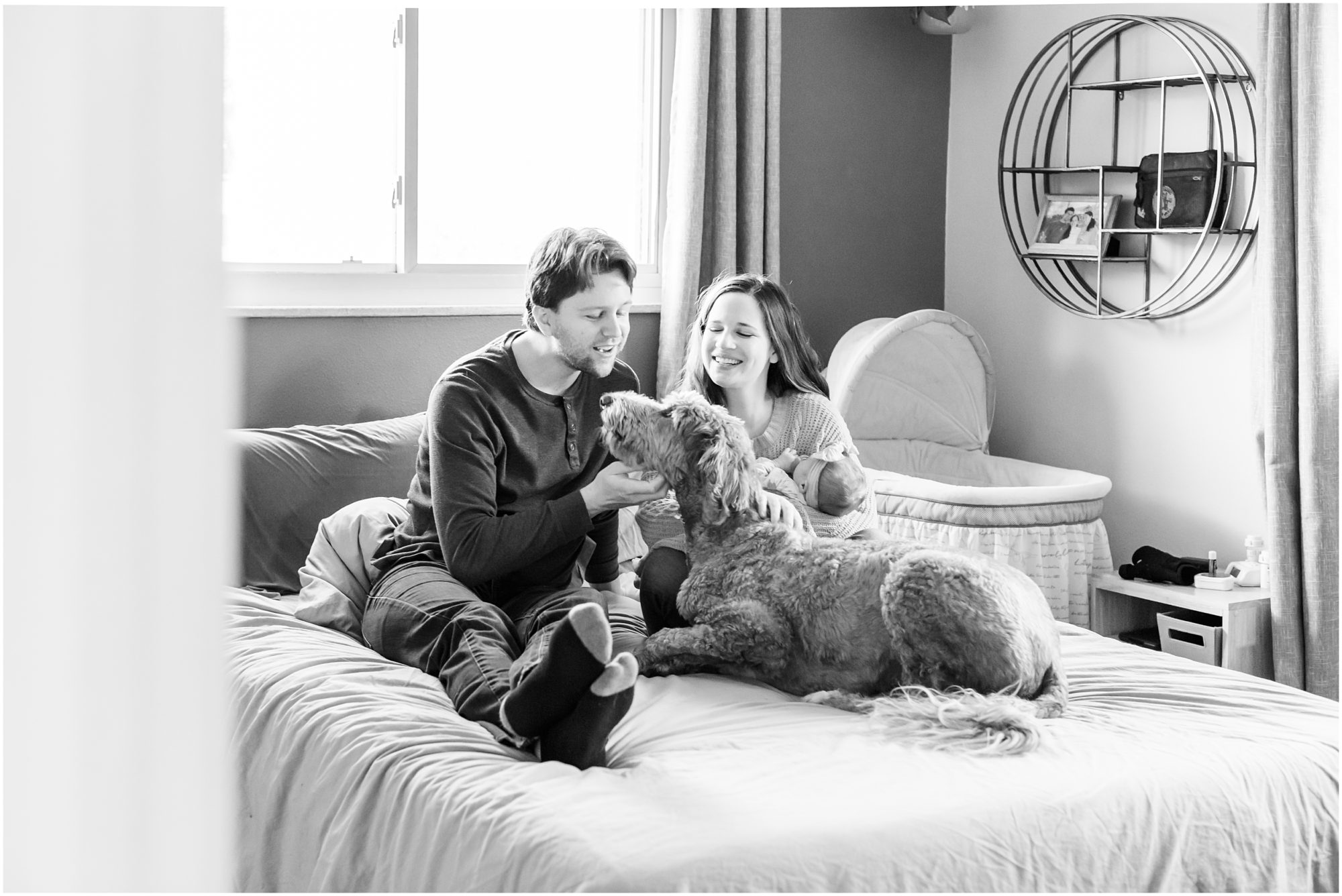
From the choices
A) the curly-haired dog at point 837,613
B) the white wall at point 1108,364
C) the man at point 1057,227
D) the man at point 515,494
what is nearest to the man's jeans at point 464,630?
the man at point 515,494

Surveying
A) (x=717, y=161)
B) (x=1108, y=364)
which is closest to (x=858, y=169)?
(x=717, y=161)

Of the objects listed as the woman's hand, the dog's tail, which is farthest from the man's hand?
the dog's tail

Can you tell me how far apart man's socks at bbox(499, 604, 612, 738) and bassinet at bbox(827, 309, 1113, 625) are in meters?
1.91

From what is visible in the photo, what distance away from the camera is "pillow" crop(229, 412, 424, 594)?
270 centimetres

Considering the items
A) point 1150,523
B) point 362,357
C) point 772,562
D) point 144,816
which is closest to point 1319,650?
point 1150,523

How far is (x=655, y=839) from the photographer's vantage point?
1365 mm

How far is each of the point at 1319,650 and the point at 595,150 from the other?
2648mm

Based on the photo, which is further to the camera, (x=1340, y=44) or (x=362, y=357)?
(x=362, y=357)

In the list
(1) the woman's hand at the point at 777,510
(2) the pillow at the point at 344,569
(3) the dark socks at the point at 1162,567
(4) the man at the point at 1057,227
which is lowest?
(3) the dark socks at the point at 1162,567

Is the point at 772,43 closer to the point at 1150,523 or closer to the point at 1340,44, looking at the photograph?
the point at 1340,44

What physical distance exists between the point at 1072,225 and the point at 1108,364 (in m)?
0.49

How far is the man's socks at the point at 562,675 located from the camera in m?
1.51

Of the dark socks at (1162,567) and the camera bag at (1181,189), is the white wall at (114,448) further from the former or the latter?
the camera bag at (1181,189)

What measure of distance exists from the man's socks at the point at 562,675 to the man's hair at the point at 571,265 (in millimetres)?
876
